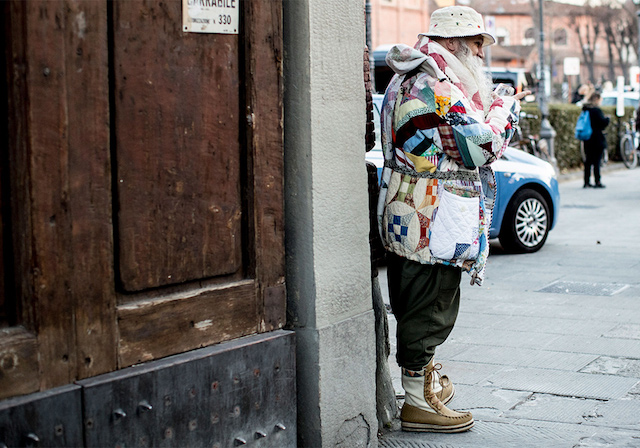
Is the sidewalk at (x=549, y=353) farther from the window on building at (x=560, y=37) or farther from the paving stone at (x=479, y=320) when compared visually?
the window on building at (x=560, y=37)

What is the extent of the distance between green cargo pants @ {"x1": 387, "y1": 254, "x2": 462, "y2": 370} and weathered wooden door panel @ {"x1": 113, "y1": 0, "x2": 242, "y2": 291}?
97 centimetres

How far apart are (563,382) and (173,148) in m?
2.92

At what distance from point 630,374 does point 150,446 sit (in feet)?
10.5

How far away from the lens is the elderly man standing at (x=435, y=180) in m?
4.00

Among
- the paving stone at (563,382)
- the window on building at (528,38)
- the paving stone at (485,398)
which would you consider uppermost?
the window on building at (528,38)

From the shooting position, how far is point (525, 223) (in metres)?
10.2

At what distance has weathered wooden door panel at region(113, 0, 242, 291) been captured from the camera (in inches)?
119

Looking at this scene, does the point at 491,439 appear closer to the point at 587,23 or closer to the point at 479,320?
the point at 479,320

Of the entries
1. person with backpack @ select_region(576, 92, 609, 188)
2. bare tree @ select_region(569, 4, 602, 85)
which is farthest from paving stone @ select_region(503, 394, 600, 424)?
bare tree @ select_region(569, 4, 602, 85)

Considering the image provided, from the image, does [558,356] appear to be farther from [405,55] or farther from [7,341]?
[7,341]

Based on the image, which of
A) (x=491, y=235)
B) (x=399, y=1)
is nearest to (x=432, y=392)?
(x=491, y=235)

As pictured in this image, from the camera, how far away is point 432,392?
14.2 ft

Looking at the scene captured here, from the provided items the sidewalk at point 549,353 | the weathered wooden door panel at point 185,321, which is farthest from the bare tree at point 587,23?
the weathered wooden door panel at point 185,321

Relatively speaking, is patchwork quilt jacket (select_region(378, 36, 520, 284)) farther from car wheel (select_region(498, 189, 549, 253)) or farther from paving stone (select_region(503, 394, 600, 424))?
car wheel (select_region(498, 189, 549, 253))
